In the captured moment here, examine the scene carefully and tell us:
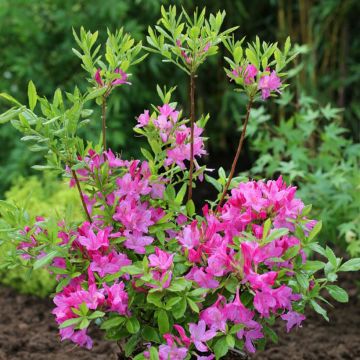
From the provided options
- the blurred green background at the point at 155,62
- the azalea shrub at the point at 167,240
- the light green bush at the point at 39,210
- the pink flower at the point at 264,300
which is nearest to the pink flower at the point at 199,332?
the azalea shrub at the point at 167,240

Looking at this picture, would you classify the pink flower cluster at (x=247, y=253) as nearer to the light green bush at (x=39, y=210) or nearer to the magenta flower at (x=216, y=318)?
the magenta flower at (x=216, y=318)

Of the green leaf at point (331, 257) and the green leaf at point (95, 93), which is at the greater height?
the green leaf at point (95, 93)

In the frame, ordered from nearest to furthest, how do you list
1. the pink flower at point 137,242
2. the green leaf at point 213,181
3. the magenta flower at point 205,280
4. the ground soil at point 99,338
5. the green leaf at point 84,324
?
the green leaf at point 84,324 → the magenta flower at point 205,280 → the pink flower at point 137,242 → the green leaf at point 213,181 → the ground soil at point 99,338

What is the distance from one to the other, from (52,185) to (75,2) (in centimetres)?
152

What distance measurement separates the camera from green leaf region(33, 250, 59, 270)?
61.1 inches

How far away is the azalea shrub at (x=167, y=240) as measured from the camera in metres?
1.59

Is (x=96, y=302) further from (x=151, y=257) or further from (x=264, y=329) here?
(x=264, y=329)

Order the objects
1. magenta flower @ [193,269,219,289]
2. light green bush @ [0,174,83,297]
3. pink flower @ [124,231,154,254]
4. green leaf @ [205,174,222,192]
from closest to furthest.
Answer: magenta flower @ [193,269,219,289], pink flower @ [124,231,154,254], green leaf @ [205,174,222,192], light green bush @ [0,174,83,297]

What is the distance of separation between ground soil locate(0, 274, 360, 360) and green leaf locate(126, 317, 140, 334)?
2.44 feet

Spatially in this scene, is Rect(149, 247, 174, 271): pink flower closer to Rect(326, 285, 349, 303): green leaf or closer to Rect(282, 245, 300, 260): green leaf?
Rect(282, 245, 300, 260): green leaf

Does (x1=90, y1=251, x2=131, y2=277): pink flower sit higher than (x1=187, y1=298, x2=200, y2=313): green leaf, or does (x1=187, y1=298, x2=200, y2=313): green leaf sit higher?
(x1=90, y1=251, x2=131, y2=277): pink flower

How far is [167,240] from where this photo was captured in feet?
5.87

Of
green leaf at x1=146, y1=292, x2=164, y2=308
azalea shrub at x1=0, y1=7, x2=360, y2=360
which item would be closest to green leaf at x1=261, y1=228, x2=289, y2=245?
azalea shrub at x1=0, y1=7, x2=360, y2=360

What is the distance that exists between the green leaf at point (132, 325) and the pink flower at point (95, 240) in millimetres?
172
